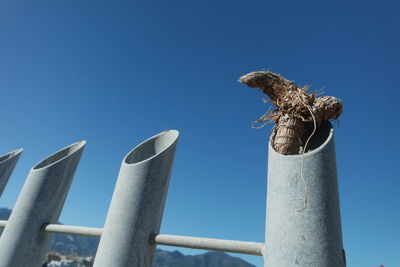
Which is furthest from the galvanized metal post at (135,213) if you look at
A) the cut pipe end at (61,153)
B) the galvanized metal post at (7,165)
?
the galvanized metal post at (7,165)

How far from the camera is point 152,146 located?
4141 millimetres

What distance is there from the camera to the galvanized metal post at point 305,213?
2.17 meters

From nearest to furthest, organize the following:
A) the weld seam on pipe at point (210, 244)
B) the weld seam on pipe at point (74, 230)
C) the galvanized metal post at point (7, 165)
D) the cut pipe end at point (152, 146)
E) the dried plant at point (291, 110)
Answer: the dried plant at point (291, 110) → the weld seam on pipe at point (210, 244) → the weld seam on pipe at point (74, 230) → the cut pipe end at point (152, 146) → the galvanized metal post at point (7, 165)

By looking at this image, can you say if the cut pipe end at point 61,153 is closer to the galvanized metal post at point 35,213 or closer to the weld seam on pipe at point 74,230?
the galvanized metal post at point 35,213

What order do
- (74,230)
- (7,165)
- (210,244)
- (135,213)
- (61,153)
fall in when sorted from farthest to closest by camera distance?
(7,165) → (61,153) → (74,230) → (135,213) → (210,244)

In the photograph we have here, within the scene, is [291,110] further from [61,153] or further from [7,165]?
[7,165]

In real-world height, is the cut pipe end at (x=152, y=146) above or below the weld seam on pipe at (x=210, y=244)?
above

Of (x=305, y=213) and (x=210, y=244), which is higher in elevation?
(x=305, y=213)

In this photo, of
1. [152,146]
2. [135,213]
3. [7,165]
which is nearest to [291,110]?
[135,213]

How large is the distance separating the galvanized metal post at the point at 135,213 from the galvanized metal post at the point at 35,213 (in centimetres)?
148

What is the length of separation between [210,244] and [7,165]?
492cm

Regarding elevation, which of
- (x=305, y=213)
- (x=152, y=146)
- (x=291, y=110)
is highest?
(x=152, y=146)

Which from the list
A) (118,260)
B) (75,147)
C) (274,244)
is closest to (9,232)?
(75,147)

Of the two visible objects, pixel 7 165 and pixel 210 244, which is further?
pixel 7 165
